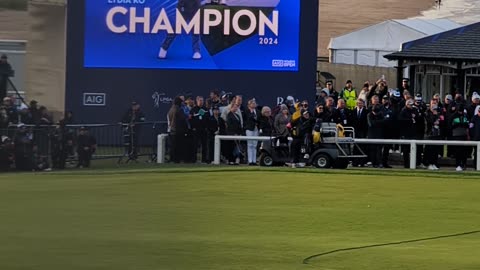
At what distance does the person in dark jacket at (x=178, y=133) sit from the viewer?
2204 cm

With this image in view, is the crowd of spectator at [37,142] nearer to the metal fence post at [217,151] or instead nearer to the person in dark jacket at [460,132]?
the metal fence post at [217,151]

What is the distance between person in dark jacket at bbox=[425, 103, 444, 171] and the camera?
2127 cm

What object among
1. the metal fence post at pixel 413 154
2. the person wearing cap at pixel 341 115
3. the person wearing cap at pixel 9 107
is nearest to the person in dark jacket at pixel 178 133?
the person wearing cap at pixel 341 115

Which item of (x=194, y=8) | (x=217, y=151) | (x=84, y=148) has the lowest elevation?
(x=217, y=151)

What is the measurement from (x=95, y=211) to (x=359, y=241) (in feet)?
9.12

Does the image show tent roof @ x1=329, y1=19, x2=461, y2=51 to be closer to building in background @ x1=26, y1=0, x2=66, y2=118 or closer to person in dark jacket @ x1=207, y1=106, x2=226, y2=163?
person in dark jacket @ x1=207, y1=106, x2=226, y2=163

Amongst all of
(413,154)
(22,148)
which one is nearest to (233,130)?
(413,154)

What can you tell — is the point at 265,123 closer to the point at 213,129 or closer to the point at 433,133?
the point at 213,129

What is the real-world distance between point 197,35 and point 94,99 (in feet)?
11.2

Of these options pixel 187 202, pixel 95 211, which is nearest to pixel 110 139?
pixel 187 202

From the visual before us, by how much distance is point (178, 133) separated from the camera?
22.1 m

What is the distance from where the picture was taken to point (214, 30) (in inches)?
1016

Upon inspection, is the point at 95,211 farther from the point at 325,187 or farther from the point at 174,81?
the point at 174,81

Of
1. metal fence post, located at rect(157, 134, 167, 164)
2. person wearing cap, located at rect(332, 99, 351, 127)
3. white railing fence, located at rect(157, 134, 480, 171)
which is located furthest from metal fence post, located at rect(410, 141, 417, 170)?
metal fence post, located at rect(157, 134, 167, 164)
